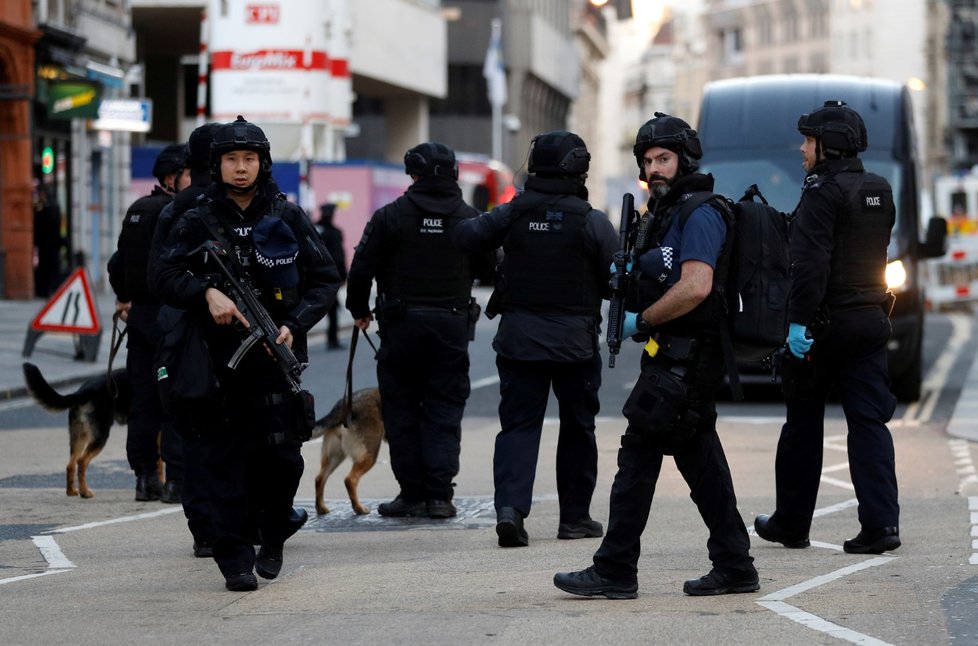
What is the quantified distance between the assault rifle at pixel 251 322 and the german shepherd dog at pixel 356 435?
2995 mm

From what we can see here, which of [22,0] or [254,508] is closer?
[254,508]

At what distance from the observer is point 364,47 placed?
58969mm

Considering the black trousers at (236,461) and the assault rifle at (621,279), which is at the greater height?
the assault rifle at (621,279)

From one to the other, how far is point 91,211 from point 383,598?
3426 centimetres

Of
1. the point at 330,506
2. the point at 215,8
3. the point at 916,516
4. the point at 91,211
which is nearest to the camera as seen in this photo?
the point at 916,516

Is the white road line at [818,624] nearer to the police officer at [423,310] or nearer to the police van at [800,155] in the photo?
the police officer at [423,310]

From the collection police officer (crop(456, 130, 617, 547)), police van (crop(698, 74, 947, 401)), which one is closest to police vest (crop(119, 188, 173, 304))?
police officer (crop(456, 130, 617, 547))

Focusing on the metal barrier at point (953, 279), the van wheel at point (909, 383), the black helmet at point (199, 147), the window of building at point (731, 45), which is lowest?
the metal barrier at point (953, 279)

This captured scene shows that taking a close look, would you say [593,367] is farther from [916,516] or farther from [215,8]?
[215,8]

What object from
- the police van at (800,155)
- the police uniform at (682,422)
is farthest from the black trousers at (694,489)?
the police van at (800,155)

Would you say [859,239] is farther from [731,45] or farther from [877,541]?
[731,45]

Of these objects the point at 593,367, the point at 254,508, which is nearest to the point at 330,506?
the point at 593,367

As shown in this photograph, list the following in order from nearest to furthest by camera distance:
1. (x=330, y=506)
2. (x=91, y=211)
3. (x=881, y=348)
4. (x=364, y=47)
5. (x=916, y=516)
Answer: (x=881, y=348) → (x=916, y=516) → (x=330, y=506) → (x=91, y=211) → (x=364, y=47)

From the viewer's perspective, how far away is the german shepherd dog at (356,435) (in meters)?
11.1
